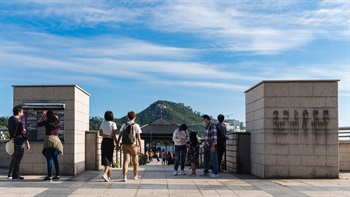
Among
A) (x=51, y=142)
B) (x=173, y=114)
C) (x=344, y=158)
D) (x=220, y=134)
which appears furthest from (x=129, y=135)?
(x=173, y=114)

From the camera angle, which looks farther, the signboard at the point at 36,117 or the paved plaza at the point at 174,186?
the signboard at the point at 36,117

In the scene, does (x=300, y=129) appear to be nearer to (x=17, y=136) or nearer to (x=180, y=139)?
(x=180, y=139)

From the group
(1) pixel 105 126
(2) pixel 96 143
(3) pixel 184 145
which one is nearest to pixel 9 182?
(1) pixel 105 126

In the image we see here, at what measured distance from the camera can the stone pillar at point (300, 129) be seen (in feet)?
42.9

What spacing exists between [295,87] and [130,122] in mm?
4306

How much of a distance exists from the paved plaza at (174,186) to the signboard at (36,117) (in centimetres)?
118

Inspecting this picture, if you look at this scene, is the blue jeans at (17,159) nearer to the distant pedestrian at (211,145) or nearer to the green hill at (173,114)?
the distant pedestrian at (211,145)

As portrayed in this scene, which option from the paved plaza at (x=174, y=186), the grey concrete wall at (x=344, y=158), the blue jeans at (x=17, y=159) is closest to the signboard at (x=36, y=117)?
the blue jeans at (x=17, y=159)

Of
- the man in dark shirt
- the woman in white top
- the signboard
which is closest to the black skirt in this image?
the woman in white top

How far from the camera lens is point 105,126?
1245cm

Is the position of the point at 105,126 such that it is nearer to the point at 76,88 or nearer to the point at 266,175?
the point at 76,88

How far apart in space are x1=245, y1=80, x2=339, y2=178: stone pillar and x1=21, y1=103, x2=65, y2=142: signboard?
528 centimetres

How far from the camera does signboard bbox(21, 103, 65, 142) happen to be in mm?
13422

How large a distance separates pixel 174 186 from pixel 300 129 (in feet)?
13.2
